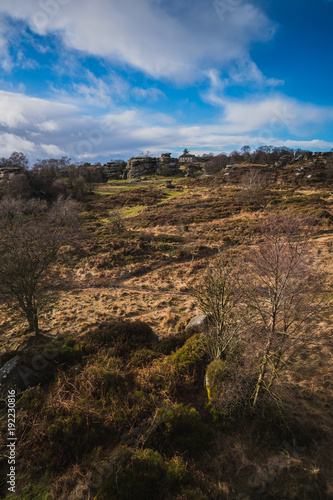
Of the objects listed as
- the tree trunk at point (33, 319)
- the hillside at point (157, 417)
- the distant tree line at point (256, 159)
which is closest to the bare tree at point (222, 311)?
the hillside at point (157, 417)

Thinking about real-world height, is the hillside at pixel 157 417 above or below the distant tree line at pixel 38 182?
below

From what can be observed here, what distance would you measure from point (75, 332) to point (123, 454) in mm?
7254

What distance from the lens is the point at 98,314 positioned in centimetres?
1303

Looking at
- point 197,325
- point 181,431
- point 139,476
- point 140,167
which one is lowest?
point 181,431

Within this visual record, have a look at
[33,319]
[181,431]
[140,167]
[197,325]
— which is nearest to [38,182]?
[140,167]

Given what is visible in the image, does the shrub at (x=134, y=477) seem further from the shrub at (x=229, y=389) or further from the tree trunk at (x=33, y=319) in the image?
the tree trunk at (x=33, y=319)

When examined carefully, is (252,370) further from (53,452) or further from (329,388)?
(53,452)

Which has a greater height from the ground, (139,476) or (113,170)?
(113,170)

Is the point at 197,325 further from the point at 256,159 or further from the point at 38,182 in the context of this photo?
the point at 256,159

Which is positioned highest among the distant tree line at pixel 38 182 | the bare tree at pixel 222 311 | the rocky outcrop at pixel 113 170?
the rocky outcrop at pixel 113 170

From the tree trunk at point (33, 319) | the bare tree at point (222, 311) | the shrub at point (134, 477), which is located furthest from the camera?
the tree trunk at point (33, 319)

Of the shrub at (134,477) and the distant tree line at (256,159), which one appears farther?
the distant tree line at (256,159)

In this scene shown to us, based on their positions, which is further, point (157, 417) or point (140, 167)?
point (140, 167)

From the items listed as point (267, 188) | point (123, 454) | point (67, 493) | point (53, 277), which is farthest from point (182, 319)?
point (267, 188)
